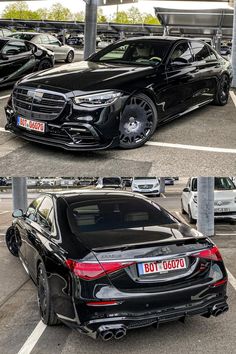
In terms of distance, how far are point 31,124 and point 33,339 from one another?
2.75 metres

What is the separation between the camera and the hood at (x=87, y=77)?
536cm

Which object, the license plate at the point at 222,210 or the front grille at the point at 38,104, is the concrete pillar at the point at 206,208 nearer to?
the license plate at the point at 222,210

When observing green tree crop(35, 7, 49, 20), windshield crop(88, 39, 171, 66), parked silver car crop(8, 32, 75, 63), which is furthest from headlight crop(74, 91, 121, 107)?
A: green tree crop(35, 7, 49, 20)

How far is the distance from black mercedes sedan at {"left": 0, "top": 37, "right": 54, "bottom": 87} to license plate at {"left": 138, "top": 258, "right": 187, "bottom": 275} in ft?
23.6

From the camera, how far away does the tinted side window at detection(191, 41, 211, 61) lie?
7.67m

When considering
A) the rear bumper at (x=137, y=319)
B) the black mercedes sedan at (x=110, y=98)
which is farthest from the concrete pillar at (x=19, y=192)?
the rear bumper at (x=137, y=319)

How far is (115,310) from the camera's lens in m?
3.29

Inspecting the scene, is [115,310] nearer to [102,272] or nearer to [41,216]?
[102,272]

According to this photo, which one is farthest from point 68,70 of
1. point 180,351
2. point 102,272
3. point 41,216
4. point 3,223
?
point 3,223

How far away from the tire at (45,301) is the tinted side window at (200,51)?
16.9 ft

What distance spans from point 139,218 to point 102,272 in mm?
1079

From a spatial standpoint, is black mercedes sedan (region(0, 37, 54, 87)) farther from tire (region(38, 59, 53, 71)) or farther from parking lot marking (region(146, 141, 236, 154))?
parking lot marking (region(146, 141, 236, 154))

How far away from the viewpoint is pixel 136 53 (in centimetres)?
710

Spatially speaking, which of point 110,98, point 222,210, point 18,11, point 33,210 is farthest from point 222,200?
point 18,11
